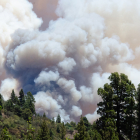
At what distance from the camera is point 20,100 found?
351ft

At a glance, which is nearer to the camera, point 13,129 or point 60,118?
point 13,129

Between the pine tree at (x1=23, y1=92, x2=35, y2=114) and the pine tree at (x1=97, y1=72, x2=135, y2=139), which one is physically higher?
the pine tree at (x1=23, y1=92, x2=35, y2=114)

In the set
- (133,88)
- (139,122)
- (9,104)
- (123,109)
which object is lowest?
(139,122)

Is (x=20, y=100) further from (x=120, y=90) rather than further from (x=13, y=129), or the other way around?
(x=120, y=90)

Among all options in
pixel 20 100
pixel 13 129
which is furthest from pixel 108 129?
pixel 20 100

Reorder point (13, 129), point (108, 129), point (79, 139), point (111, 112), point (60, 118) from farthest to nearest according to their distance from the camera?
point (60, 118)
point (13, 129)
point (111, 112)
point (79, 139)
point (108, 129)

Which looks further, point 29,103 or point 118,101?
point 29,103

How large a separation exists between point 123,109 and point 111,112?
9.94 feet

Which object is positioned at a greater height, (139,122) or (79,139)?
(139,122)

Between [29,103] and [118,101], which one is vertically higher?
[29,103]

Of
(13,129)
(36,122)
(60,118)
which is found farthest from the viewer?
(60,118)

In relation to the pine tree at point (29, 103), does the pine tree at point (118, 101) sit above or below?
below

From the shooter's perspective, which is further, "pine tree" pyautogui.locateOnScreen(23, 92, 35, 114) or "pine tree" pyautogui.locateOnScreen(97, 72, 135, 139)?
"pine tree" pyautogui.locateOnScreen(23, 92, 35, 114)

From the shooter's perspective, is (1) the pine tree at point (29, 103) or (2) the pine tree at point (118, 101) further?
(1) the pine tree at point (29, 103)
